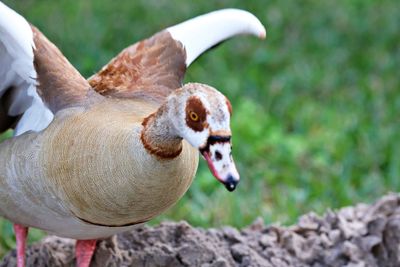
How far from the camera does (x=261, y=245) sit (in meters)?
3.63

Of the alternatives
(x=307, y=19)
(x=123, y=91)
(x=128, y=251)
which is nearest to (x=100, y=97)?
(x=123, y=91)

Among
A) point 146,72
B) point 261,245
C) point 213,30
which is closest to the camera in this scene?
point 146,72

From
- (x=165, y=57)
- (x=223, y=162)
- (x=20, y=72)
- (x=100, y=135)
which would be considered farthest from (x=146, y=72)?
(x=223, y=162)

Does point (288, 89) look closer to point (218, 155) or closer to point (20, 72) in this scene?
point (20, 72)

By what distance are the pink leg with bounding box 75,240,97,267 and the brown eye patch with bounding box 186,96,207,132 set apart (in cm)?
101

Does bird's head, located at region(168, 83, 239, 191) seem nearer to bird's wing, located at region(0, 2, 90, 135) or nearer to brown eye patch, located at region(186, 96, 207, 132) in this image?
brown eye patch, located at region(186, 96, 207, 132)

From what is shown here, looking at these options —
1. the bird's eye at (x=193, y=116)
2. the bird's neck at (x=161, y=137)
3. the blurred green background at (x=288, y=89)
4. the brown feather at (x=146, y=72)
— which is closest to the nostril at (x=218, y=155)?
the bird's eye at (x=193, y=116)

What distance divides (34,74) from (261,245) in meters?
1.18

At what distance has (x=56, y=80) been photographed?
2.99m

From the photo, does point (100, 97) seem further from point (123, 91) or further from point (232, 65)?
point (232, 65)

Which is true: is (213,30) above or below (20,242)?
above

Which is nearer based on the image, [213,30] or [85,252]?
[85,252]

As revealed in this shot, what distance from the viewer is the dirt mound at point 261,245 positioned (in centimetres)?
334

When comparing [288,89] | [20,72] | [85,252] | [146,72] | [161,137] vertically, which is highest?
[288,89]
